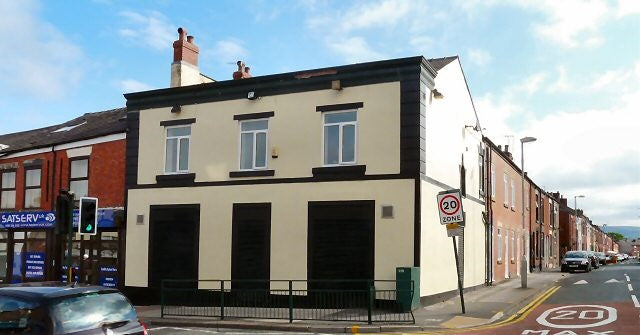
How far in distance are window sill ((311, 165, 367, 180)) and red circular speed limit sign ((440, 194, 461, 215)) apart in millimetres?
2895

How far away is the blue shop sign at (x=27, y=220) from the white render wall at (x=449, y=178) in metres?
14.4

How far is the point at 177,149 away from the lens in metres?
20.5

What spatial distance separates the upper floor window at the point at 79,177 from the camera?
2242cm

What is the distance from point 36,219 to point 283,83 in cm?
1216

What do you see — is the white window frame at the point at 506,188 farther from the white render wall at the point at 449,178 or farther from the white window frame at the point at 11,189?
the white window frame at the point at 11,189

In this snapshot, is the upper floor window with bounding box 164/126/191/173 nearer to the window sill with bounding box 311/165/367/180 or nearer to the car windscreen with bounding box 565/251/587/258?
the window sill with bounding box 311/165/367/180

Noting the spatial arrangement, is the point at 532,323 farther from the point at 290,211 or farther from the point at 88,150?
the point at 88,150

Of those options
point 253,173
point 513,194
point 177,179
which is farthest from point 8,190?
point 513,194

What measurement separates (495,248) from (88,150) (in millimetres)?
18567

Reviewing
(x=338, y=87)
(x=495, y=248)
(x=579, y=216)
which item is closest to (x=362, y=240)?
(x=338, y=87)

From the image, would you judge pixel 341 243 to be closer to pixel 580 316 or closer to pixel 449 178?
pixel 449 178

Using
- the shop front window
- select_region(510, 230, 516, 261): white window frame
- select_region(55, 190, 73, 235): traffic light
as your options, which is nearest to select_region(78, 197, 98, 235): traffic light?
select_region(55, 190, 73, 235): traffic light

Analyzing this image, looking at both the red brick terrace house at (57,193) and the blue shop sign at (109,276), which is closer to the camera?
the blue shop sign at (109,276)

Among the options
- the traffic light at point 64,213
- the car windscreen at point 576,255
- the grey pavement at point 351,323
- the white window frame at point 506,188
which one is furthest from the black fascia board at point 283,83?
the car windscreen at point 576,255
